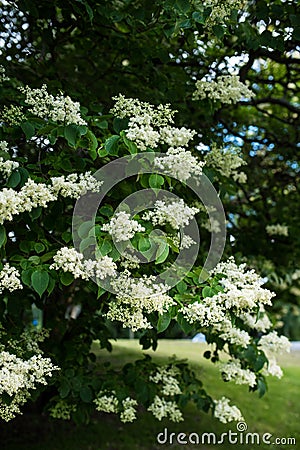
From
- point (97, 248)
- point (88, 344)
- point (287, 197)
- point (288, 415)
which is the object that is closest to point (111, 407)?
point (88, 344)

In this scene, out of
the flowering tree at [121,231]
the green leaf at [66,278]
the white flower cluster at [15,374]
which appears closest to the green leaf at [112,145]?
the flowering tree at [121,231]

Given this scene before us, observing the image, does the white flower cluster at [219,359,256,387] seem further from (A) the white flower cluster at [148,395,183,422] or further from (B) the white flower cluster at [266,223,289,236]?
(B) the white flower cluster at [266,223,289,236]

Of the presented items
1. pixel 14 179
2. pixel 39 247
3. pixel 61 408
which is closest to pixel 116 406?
pixel 61 408

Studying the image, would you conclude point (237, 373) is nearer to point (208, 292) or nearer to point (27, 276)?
point (208, 292)

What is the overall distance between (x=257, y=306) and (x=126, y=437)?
11.8 feet

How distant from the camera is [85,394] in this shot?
3.90 metres

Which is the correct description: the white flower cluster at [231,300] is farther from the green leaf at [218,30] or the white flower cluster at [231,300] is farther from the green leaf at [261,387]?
the green leaf at [261,387]

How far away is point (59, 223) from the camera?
3.08m

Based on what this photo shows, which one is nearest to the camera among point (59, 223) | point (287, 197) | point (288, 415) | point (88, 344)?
point (59, 223)

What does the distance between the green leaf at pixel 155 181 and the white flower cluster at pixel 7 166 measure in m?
0.63

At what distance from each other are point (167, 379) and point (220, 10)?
2.53 meters

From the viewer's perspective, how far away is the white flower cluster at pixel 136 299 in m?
2.51

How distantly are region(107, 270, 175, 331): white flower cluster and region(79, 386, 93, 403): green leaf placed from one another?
1.49 meters

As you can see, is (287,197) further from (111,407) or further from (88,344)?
(111,407)
